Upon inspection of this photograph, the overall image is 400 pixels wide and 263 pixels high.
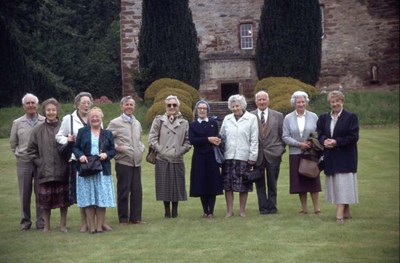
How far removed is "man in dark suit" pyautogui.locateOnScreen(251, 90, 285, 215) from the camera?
39.9 feet

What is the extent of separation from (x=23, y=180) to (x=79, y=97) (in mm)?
1433

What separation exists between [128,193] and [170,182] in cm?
63

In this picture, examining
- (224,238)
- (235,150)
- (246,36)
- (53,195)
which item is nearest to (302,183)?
(235,150)

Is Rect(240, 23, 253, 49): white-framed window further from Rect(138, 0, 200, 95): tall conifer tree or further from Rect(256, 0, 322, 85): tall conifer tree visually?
Rect(138, 0, 200, 95): tall conifer tree

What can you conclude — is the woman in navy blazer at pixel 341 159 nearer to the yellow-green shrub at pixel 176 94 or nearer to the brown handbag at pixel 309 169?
the brown handbag at pixel 309 169

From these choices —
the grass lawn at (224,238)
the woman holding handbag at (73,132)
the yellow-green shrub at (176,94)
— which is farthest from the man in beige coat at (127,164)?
the yellow-green shrub at (176,94)

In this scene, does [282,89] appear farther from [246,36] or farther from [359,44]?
[359,44]

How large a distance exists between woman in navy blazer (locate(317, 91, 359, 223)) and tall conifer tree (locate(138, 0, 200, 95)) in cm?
1880

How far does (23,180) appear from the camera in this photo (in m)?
11.6

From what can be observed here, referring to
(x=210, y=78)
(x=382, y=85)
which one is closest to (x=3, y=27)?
(x=210, y=78)

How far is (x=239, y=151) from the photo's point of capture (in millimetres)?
12016

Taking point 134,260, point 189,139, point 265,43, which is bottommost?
point 134,260

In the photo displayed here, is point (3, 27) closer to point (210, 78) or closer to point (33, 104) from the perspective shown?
point (210, 78)

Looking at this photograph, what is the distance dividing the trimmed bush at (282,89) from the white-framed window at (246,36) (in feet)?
16.7
